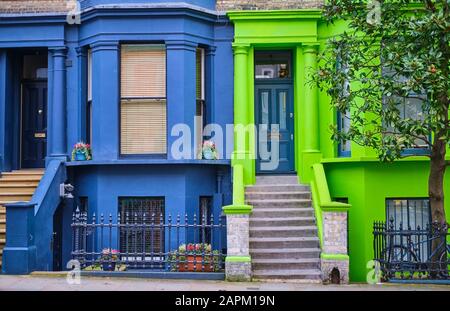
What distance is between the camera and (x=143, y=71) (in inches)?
580

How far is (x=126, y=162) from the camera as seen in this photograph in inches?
554

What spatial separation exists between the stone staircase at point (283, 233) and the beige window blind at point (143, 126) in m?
2.43

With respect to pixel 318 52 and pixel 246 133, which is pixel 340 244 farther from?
pixel 318 52

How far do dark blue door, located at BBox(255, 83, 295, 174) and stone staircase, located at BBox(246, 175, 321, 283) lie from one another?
802mm

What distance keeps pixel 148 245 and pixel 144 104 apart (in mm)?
3268

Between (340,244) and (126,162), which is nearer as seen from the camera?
(340,244)

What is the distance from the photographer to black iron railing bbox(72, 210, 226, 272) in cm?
1235

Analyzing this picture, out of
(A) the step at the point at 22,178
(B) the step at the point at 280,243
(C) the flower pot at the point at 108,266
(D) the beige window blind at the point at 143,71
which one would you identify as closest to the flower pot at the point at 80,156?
(A) the step at the point at 22,178

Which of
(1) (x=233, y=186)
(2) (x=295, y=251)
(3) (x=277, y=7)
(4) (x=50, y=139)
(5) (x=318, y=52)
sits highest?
(3) (x=277, y=7)

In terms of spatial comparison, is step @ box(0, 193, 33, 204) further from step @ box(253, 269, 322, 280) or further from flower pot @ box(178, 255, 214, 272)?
step @ box(253, 269, 322, 280)

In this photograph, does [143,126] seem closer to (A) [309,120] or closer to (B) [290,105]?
(B) [290,105]

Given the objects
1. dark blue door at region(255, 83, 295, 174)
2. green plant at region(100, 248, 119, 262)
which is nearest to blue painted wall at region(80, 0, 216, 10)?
dark blue door at region(255, 83, 295, 174)

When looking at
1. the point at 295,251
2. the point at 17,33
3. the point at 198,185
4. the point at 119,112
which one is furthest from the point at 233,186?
the point at 17,33

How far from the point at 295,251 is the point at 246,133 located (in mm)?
3562
